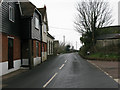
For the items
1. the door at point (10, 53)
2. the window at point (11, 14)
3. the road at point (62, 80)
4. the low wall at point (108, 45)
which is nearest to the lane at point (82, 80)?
the road at point (62, 80)

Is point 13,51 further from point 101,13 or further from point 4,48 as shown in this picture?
point 101,13

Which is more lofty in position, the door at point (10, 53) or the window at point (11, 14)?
the window at point (11, 14)

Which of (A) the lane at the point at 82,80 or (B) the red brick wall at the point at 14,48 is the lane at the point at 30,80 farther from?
(B) the red brick wall at the point at 14,48

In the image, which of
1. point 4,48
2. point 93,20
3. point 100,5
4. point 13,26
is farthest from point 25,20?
point 100,5

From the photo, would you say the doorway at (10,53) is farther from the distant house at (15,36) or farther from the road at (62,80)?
the road at (62,80)

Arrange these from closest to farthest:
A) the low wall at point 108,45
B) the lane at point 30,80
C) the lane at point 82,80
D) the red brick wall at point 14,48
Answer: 1. the lane at point 82,80
2. the lane at point 30,80
3. the red brick wall at point 14,48
4. the low wall at point 108,45


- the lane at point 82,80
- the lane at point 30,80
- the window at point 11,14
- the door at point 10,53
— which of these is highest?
the window at point 11,14

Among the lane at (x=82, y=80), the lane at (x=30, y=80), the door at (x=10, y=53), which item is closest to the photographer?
the lane at (x=82, y=80)

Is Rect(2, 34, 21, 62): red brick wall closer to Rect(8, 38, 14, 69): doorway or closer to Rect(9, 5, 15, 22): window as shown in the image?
Rect(8, 38, 14, 69): doorway

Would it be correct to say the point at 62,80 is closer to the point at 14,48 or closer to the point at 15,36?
the point at 14,48

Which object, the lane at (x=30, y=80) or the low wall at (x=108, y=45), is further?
the low wall at (x=108, y=45)

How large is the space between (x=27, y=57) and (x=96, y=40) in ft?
66.3

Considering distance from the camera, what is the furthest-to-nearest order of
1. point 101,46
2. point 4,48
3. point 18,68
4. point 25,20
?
point 101,46 < point 25,20 < point 18,68 < point 4,48

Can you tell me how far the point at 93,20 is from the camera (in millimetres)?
29828
